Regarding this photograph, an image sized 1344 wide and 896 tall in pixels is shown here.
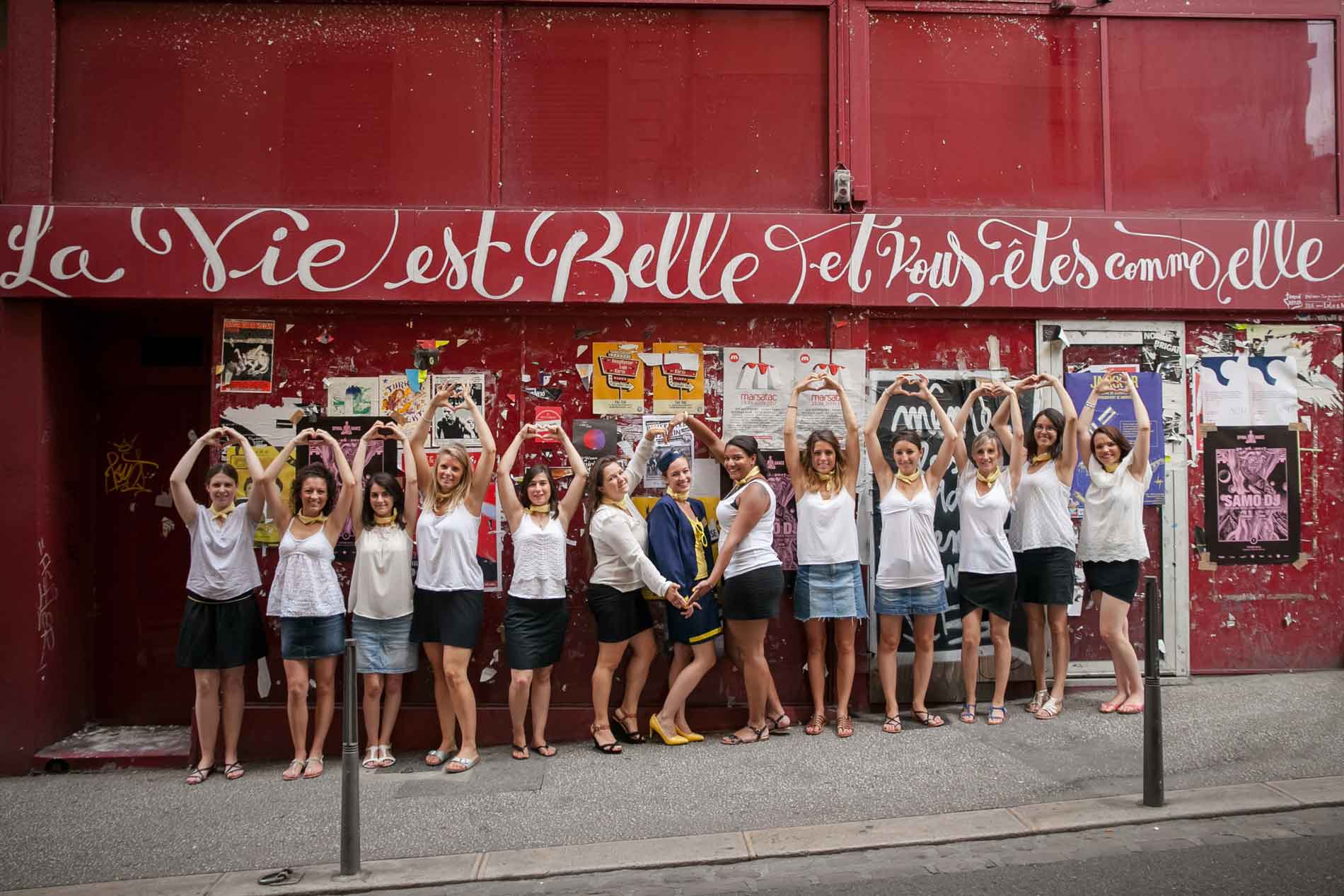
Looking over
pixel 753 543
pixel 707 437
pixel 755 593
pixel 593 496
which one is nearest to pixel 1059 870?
pixel 755 593

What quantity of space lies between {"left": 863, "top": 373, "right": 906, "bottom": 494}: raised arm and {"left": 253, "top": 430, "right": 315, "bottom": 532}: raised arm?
4.18m

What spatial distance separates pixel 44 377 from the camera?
6738 mm

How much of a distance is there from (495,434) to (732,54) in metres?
3.63

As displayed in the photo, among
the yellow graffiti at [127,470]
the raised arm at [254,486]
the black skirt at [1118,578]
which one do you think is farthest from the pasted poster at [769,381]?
the yellow graffiti at [127,470]

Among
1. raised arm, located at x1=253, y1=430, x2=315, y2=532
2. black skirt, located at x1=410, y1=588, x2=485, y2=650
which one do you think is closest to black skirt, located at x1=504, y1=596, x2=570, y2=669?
black skirt, located at x1=410, y1=588, x2=485, y2=650

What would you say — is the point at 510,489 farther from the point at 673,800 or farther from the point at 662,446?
the point at 673,800

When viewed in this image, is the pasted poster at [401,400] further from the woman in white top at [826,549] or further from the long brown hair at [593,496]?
the woman in white top at [826,549]

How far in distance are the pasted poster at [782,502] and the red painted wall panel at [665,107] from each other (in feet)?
6.88

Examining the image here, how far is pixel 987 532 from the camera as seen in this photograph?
261 inches

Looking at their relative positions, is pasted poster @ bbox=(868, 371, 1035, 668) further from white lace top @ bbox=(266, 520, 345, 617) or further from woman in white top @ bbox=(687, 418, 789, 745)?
white lace top @ bbox=(266, 520, 345, 617)

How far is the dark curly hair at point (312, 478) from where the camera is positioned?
21.2 ft

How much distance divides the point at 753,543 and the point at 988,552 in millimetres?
1761

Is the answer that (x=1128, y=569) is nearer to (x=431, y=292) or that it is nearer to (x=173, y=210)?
(x=431, y=292)

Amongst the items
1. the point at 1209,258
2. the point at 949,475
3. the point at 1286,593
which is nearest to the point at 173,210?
the point at 949,475
